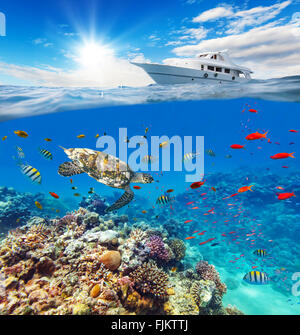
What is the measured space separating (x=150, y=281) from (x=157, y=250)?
3.79 feet

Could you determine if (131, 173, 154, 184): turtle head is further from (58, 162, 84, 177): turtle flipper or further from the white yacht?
the white yacht

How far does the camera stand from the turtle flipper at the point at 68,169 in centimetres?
536

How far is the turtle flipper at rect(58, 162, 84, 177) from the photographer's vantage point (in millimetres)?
5364

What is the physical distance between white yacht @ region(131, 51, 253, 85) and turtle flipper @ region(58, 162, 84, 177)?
423 inches

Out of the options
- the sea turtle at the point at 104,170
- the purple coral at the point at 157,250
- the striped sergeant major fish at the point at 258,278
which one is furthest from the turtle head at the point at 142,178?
the striped sergeant major fish at the point at 258,278

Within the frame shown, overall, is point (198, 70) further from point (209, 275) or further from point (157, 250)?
point (209, 275)

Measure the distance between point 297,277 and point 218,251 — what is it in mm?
3575

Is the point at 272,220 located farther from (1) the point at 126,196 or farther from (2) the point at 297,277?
(1) the point at 126,196

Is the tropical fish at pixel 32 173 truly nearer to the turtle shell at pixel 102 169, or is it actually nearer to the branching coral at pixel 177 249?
the turtle shell at pixel 102 169

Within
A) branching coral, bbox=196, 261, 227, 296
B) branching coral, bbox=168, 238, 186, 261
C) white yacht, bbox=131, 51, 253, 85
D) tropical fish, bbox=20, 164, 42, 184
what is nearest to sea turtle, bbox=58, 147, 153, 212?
tropical fish, bbox=20, 164, 42, 184

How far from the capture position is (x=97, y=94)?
16.2 metres

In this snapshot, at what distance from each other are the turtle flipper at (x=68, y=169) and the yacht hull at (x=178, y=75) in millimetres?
10736
